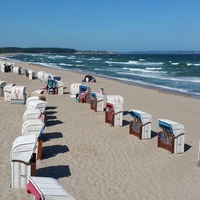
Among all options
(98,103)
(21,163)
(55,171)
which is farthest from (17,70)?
(21,163)

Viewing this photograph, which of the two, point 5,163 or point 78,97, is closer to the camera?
point 5,163

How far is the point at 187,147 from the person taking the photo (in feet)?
37.0

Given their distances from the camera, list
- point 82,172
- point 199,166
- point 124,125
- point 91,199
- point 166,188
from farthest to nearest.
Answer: point 124,125
point 199,166
point 82,172
point 166,188
point 91,199

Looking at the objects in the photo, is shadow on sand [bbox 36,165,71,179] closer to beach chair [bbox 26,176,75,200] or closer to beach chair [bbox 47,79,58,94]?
beach chair [bbox 26,176,75,200]

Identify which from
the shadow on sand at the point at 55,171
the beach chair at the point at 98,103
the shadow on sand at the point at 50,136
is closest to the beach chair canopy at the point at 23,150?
the shadow on sand at the point at 55,171

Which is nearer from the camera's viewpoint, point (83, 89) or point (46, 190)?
point (46, 190)

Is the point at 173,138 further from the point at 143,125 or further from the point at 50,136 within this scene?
the point at 50,136

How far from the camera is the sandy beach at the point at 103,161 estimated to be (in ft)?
25.6

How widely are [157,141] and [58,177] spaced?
404cm

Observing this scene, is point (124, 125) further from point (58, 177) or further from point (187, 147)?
point (58, 177)

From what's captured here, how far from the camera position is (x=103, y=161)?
380 inches

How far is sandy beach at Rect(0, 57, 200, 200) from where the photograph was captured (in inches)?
307

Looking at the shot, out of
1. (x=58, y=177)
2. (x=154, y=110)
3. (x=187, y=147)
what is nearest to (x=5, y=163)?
(x=58, y=177)

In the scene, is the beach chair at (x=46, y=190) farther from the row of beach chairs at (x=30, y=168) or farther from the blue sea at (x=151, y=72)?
the blue sea at (x=151, y=72)
